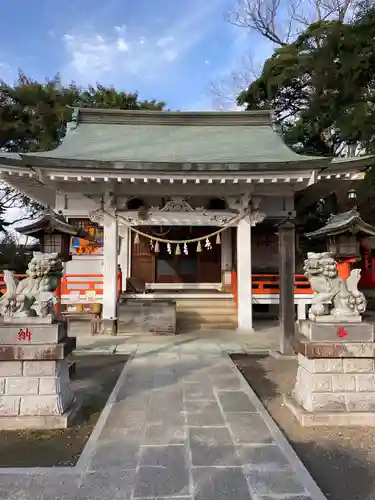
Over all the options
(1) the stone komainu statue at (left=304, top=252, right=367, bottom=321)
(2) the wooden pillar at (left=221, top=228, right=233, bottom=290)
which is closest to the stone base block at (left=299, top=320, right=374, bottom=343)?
(1) the stone komainu statue at (left=304, top=252, right=367, bottom=321)

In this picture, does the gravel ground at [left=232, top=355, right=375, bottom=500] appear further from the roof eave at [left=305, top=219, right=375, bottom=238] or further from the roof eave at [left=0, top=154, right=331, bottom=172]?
the roof eave at [left=0, top=154, right=331, bottom=172]

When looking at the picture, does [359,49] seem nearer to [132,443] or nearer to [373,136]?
[373,136]

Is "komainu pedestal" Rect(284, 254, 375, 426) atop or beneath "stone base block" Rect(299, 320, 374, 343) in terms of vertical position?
beneath

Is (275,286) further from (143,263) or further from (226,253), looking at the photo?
(143,263)

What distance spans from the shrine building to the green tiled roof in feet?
0.12

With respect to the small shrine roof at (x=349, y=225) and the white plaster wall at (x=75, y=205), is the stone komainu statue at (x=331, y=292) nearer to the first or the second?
the small shrine roof at (x=349, y=225)

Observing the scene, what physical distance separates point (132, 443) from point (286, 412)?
208 centimetres

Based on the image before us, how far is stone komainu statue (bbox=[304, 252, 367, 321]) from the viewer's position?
14.8 feet

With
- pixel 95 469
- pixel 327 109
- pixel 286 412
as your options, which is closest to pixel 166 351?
pixel 286 412

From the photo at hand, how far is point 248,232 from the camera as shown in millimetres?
10406

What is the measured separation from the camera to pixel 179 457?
3.29 meters

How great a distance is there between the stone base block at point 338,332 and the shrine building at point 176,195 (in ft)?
11.2

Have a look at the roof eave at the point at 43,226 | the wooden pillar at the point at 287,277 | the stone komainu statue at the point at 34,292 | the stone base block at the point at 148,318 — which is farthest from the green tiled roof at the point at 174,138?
the stone komainu statue at the point at 34,292

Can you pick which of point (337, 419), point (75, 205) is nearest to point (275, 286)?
point (75, 205)
